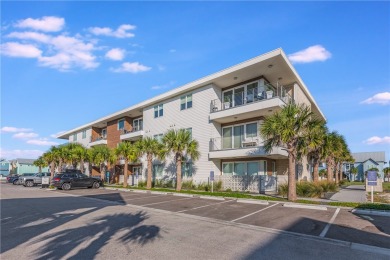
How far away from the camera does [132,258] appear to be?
5.97 meters

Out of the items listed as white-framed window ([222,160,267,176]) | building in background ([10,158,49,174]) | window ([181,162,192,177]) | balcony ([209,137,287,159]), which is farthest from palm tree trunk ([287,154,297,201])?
building in background ([10,158,49,174])

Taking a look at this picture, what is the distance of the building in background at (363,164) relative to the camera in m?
81.4

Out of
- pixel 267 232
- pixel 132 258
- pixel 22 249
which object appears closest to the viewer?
pixel 132 258

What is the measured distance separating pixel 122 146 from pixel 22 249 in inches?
955

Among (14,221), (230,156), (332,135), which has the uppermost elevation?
(332,135)

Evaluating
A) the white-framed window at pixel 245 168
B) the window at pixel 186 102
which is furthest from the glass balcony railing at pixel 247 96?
the white-framed window at pixel 245 168

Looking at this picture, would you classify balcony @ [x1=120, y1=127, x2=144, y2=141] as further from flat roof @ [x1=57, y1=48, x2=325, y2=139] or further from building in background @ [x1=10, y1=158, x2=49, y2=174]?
building in background @ [x1=10, y1=158, x2=49, y2=174]

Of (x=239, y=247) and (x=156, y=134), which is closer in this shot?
(x=239, y=247)

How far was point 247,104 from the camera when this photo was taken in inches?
904

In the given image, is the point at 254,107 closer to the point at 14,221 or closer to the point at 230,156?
the point at 230,156

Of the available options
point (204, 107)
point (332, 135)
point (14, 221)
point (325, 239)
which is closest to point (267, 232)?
point (325, 239)

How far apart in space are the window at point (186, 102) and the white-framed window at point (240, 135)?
474cm

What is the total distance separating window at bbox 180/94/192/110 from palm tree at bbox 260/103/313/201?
1260 cm

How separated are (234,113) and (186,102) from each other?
723 centimetres
